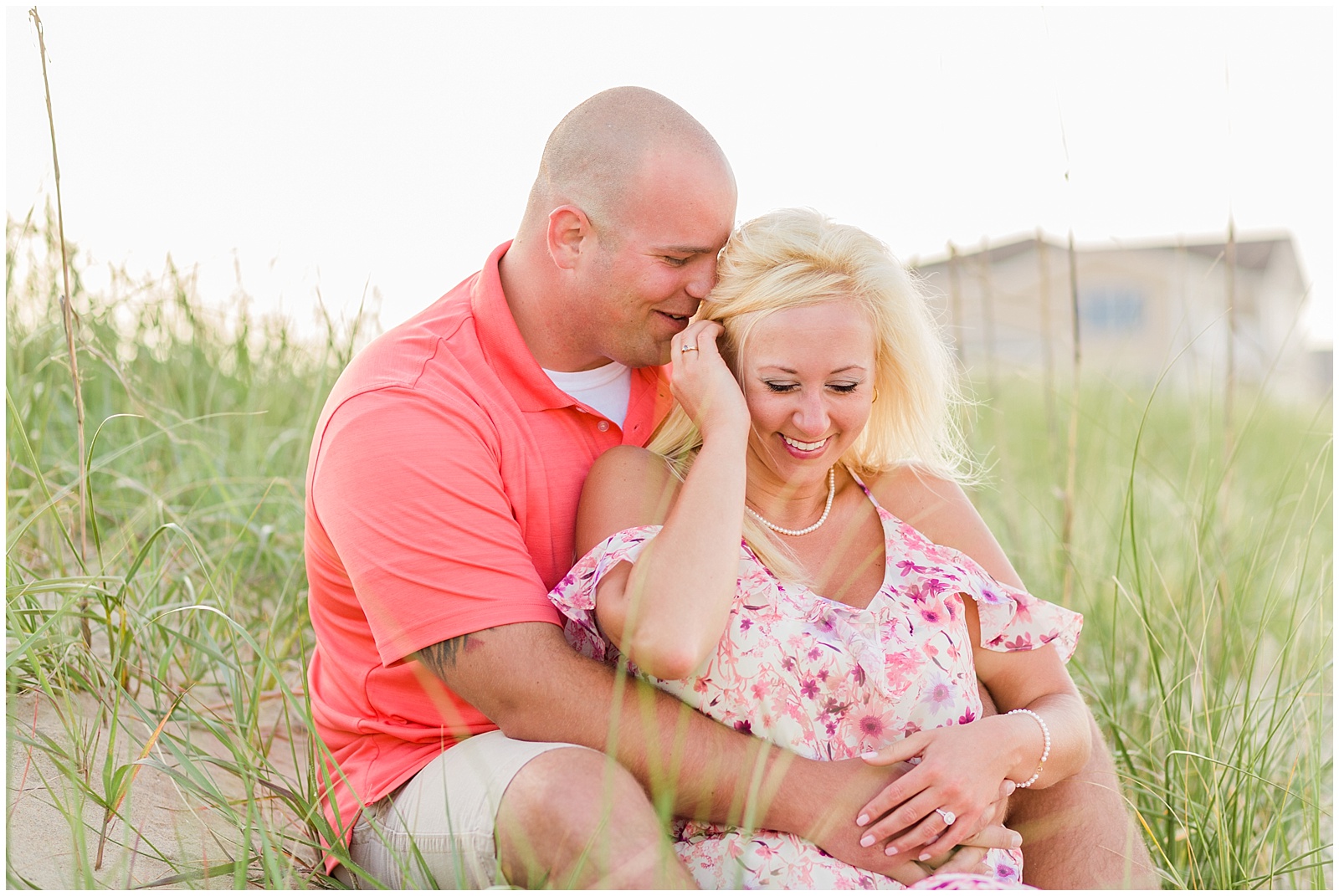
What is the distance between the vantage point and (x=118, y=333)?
4.02 m

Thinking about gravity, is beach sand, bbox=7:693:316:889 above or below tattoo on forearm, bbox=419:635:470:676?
below

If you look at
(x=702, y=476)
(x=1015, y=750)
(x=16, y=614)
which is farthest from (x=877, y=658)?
(x=16, y=614)

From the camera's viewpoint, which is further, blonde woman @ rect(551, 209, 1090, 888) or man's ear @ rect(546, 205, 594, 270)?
man's ear @ rect(546, 205, 594, 270)

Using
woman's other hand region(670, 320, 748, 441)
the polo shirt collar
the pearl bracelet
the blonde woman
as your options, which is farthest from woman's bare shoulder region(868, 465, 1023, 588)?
the polo shirt collar

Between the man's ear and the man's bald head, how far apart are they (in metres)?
0.03

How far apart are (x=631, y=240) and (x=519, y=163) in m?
1.22

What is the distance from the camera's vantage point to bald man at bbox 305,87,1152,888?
80.2 inches

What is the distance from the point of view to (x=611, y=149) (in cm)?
269

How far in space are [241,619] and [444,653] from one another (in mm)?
1439

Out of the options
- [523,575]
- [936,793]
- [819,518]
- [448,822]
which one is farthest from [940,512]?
[448,822]

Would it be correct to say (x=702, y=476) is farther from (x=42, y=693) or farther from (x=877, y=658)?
(x=42, y=693)

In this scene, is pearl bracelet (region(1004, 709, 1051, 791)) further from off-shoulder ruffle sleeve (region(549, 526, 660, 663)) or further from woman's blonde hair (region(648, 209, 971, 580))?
off-shoulder ruffle sleeve (region(549, 526, 660, 663))

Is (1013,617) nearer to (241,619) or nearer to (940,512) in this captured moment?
(940,512)

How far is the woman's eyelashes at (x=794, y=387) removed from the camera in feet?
7.75
